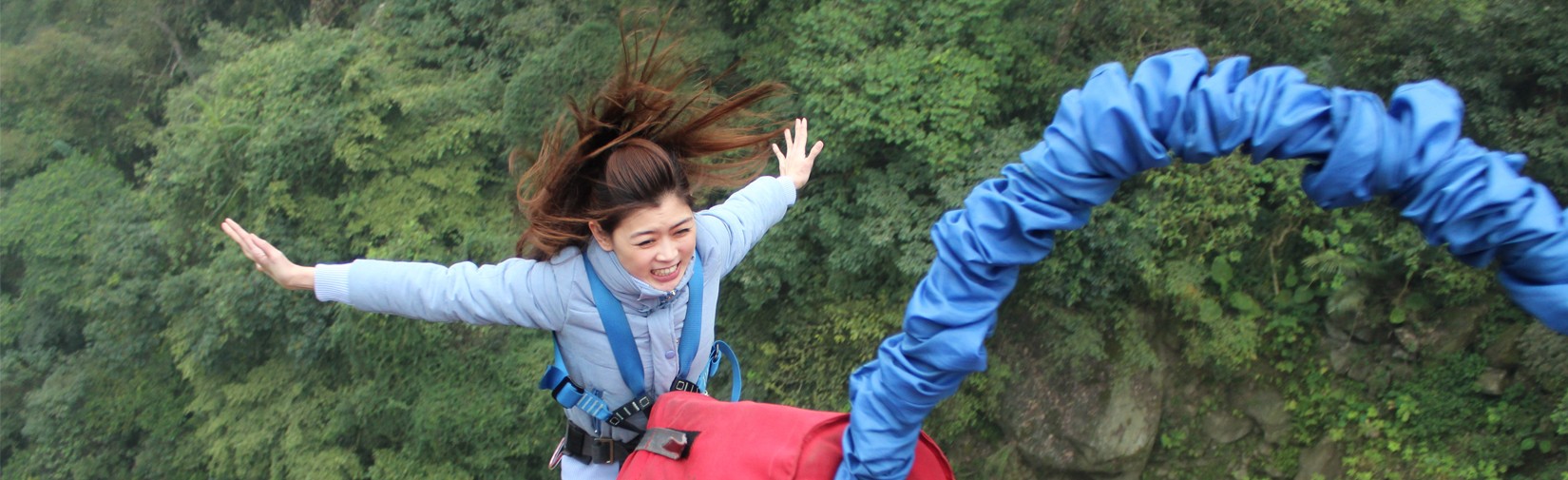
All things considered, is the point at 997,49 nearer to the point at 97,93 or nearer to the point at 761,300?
the point at 761,300

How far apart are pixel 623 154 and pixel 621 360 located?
0.41 meters

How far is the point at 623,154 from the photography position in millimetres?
2139

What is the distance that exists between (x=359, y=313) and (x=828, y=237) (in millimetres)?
4344

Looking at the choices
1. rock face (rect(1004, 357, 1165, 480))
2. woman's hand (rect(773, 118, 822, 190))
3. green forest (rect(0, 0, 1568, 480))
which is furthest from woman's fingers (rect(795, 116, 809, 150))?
rock face (rect(1004, 357, 1165, 480))

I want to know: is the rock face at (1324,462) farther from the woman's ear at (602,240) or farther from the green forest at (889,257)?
the woman's ear at (602,240)

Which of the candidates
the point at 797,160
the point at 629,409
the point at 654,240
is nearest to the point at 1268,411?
the point at 797,160

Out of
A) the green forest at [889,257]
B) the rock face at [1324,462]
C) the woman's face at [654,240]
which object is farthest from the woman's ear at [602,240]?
the rock face at [1324,462]

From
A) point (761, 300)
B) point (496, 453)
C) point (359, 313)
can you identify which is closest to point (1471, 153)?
point (761, 300)

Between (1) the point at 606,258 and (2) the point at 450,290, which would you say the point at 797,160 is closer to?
(1) the point at 606,258

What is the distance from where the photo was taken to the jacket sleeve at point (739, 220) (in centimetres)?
232

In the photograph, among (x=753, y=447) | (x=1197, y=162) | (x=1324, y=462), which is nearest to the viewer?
(x=1197, y=162)

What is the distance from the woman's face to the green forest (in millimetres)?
4970

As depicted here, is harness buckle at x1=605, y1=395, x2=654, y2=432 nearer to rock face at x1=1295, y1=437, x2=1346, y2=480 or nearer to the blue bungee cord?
the blue bungee cord

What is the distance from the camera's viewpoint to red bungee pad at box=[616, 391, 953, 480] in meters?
1.85
